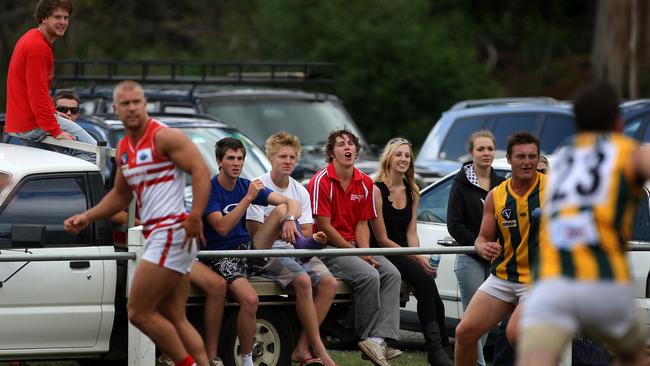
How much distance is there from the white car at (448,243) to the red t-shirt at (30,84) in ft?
10.1

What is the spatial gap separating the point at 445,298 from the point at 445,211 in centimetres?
90

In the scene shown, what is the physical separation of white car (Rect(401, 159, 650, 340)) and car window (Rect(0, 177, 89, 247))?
2722mm

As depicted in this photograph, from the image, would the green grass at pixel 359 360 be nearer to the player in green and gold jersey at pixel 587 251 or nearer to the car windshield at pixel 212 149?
the car windshield at pixel 212 149

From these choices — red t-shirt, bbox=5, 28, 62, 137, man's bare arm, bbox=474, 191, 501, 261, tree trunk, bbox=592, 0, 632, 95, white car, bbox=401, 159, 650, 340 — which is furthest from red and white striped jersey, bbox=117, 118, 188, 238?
tree trunk, bbox=592, 0, 632, 95

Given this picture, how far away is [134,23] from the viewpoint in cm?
3894

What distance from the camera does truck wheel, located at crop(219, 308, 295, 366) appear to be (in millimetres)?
9914

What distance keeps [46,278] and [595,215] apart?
424 centimetres

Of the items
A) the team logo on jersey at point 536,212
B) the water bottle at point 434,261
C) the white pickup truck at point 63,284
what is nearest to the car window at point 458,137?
the water bottle at point 434,261

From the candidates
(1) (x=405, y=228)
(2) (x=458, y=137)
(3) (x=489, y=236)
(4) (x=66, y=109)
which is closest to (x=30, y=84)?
(4) (x=66, y=109)

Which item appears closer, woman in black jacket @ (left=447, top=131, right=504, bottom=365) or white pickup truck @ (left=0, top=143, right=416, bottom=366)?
white pickup truck @ (left=0, top=143, right=416, bottom=366)

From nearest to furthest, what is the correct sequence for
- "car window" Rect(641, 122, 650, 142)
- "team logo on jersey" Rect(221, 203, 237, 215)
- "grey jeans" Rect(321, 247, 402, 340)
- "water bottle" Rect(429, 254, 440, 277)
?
"team logo on jersey" Rect(221, 203, 237, 215) < "grey jeans" Rect(321, 247, 402, 340) < "water bottle" Rect(429, 254, 440, 277) < "car window" Rect(641, 122, 650, 142)

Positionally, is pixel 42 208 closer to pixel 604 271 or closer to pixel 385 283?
pixel 385 283

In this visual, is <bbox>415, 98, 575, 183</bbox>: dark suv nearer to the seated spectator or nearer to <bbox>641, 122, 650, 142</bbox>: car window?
<bbox>641, 122, 650, 142</bbox>: car window

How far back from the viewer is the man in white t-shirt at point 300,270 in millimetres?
9969
